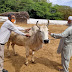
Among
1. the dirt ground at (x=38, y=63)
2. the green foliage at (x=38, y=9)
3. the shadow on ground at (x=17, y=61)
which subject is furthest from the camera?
the green foliage at (x=38, y=9)

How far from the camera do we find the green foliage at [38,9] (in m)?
20.8

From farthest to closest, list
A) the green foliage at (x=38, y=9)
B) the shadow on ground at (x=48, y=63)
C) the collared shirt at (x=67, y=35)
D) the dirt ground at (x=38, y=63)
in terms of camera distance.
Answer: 1. the green foliage at (x=38, y=9)
2. the shadow on ground at (x=48, y=63)
3. the dirt ground at (x=38, y=63)
4. the collared shirt at (x=67, y=35)

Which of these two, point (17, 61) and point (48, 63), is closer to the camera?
point (48, 63)

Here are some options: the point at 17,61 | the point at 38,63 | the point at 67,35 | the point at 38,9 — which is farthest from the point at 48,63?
the point at 38,9

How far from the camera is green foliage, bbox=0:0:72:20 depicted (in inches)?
817

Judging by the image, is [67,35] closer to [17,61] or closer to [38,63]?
Result: [38,63]

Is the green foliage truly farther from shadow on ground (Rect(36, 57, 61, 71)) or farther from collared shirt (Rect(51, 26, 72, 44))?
collared shirt (Rect(51, 26, 72, 44))

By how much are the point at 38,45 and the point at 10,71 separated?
163 cm

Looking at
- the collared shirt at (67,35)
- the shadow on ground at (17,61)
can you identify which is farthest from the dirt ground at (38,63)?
the collared shirt at (67,35)

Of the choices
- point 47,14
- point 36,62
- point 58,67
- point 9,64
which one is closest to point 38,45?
point 36,62

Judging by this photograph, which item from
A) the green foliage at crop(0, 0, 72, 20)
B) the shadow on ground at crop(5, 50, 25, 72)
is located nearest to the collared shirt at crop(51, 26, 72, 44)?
the shadow on ground at crop(5, 50, 25, 72)

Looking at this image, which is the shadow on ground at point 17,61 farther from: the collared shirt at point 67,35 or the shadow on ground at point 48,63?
the collared shirt at point 67,35

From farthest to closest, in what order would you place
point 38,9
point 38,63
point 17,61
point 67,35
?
point 38,9 → point 17,61 → point 38,63 → point 67,35

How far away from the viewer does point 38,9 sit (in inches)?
805
